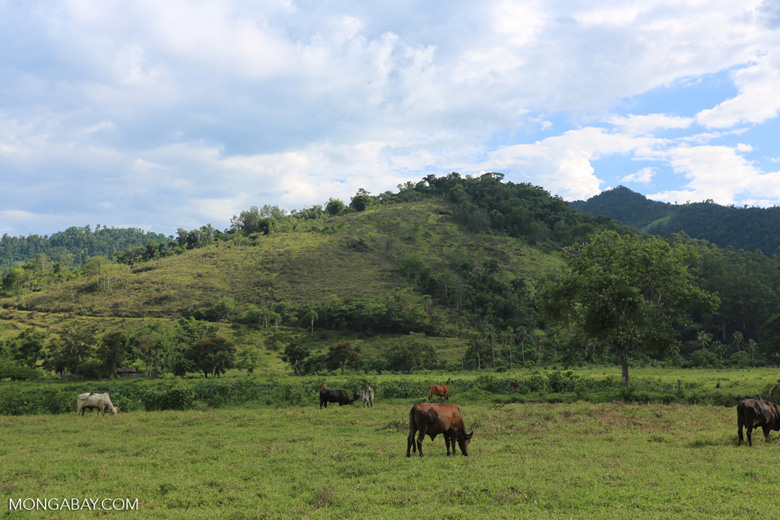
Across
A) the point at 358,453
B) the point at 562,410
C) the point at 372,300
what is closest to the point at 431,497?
the point at 358,453

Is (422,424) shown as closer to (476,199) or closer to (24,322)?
(24,322)

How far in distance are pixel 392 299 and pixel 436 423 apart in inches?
3742

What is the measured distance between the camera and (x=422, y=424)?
535 inches

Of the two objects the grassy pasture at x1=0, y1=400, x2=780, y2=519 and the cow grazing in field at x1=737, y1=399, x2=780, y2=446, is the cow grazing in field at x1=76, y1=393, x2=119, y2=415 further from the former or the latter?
the cow grazing in field at x1=737, y1=399, x2=780, y2=446

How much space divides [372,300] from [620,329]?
7808 cm

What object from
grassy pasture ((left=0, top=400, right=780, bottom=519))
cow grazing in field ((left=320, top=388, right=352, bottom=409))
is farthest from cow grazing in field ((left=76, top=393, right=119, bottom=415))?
cow grazing in field ((left=320, top=388, right=352, bottom=409))

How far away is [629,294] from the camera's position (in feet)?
105

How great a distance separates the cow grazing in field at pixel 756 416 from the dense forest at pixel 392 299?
16.7 metres

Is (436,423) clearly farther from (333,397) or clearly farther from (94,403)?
(94,403)

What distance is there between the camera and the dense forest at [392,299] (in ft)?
117

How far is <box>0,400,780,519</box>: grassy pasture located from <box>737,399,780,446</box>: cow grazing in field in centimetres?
60

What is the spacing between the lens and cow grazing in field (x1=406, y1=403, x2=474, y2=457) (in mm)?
13523

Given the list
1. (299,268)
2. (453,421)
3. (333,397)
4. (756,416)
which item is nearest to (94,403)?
(333,397)

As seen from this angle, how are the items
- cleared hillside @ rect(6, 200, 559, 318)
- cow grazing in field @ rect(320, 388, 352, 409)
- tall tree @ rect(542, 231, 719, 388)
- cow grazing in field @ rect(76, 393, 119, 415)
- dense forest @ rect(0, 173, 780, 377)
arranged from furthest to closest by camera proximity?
cleared hillside @ rect(6, 200, 559, 318)
dense forest @ rect(0, 173, 780, 377)
tall tree @ rect(542, 231, 719, 388)
cow grazing in field @ rect(320, 388, 352, 409)
cow grazing in field @ rect(76, 393, 119, 415)
